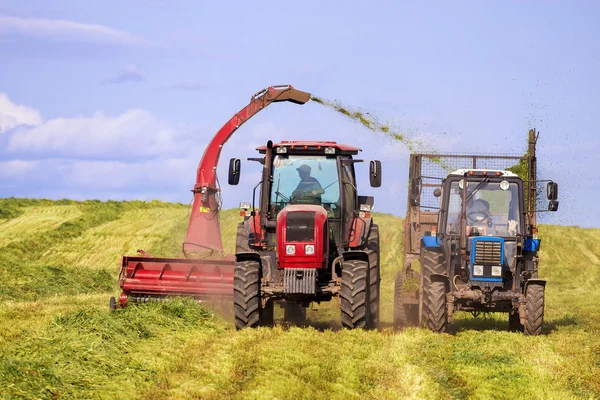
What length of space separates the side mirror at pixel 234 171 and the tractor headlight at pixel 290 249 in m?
1.42

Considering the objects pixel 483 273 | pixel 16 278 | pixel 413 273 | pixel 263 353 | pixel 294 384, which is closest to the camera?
pixel 294 384

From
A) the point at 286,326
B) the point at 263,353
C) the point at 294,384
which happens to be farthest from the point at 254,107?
the point at 294,384

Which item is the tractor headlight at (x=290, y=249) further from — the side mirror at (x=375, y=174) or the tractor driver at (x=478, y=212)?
the tractor driver at (x=478, y=212)

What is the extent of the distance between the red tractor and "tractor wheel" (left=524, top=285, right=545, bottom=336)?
7.03ft

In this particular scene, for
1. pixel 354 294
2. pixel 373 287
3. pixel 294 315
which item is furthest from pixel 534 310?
pixel 294 315

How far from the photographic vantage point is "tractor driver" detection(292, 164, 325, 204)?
42.5 ft

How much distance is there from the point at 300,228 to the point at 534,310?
3.50 metres

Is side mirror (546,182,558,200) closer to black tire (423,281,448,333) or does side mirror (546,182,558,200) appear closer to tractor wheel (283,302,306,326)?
black tire (423,281,448,333)

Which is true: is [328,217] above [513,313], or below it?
above

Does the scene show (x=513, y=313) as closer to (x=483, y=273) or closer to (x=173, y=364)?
(x=483, y=273)

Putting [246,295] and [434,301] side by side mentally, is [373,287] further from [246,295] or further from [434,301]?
[246,295]

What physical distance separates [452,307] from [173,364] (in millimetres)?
4938

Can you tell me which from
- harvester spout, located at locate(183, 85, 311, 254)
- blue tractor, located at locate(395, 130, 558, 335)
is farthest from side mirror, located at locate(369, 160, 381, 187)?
harvester spout, located at locate(183, 85, 311, 254)

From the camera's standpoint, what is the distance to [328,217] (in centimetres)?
1276
